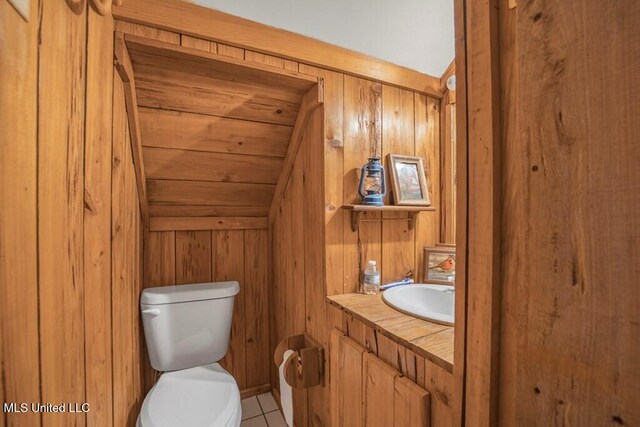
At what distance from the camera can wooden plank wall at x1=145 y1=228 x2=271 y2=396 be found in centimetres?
162

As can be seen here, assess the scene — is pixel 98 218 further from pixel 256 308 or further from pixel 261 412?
pixel 261 412

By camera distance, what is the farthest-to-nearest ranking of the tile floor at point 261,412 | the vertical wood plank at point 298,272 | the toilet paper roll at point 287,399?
the tile floor at point 261,412
the vertical wood plank at point 298,272
the toilet paper roll at point 287,399

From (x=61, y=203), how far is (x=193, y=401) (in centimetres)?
100

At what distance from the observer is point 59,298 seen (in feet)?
1.97

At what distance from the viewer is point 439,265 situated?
4.53 feet

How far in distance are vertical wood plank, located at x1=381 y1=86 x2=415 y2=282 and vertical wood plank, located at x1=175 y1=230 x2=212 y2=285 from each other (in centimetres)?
113

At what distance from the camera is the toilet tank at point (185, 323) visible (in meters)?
1.37

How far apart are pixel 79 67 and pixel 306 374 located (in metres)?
1.34

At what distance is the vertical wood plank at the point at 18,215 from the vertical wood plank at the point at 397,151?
1233mm

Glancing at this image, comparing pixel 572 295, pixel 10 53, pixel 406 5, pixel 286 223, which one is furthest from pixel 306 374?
pixel 406 5

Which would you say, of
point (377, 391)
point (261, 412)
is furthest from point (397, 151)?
point (261, 412)

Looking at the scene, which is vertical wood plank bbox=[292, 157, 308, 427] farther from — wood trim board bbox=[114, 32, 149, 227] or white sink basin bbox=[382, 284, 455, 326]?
wood trim board bbox=[114, 32, 149, 227]

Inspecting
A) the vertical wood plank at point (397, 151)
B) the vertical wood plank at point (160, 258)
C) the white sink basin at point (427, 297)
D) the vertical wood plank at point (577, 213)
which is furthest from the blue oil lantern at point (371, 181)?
the vertical wood plank at point (160, 258)

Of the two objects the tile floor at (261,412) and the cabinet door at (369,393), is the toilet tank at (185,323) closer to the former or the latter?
the tile floor at (261,412)
